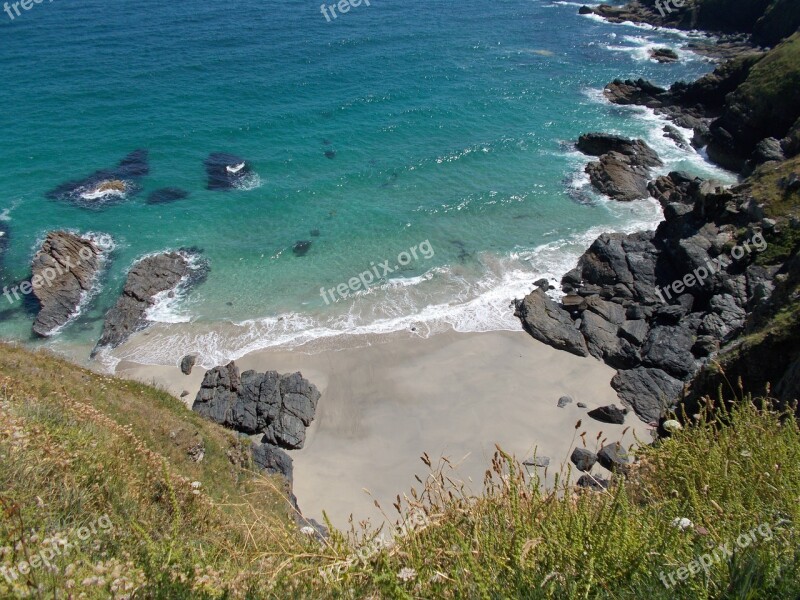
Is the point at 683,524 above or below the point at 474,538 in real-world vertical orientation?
above

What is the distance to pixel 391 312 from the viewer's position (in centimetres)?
2603

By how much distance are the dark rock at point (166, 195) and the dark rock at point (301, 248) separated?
9.27 metres

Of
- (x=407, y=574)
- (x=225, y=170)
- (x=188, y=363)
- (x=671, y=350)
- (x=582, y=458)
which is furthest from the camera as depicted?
(x=225, y=170)

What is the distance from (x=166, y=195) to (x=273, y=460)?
74.0 ft

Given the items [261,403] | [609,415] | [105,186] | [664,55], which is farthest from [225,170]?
[664,55]

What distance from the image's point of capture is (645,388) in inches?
827

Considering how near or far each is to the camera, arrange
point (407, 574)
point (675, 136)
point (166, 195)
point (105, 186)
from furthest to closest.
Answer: point (675, 136), point (105, 186), point (166, 195), point (407, 574)

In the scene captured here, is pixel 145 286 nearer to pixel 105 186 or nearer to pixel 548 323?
pixel 105 186

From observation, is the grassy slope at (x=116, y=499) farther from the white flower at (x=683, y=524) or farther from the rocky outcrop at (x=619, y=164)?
the rocky outcrop at (x=619, y=164)

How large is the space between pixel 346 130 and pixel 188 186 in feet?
42.9

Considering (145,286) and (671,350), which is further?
(145,286)

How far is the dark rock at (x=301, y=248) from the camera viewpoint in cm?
2973

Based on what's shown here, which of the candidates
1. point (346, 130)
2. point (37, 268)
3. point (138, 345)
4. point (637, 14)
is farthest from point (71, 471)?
point (637, 14)

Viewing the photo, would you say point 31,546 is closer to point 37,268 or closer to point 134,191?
point 37,268
